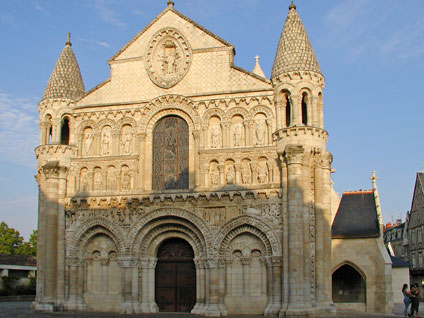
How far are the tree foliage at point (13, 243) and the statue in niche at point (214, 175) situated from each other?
39.6m

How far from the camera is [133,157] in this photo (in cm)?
2641

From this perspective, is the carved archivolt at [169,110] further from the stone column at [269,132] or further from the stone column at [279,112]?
the stone column at [279,112]

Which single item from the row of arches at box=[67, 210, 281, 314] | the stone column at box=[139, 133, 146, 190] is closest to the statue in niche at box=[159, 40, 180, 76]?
the stone column at box=[139, 133, 146, 190]

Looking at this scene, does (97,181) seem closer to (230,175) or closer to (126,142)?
(126,142)

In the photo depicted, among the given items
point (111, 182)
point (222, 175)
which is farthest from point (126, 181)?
point (222, 175)

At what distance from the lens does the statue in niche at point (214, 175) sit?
82.9ft

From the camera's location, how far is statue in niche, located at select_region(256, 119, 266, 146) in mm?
25219

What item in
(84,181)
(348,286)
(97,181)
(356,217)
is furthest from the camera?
(356,217)

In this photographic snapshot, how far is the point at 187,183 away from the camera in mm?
25828

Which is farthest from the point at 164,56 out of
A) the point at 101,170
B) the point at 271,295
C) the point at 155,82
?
the point at 271,295

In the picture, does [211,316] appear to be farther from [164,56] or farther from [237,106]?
[164,56]

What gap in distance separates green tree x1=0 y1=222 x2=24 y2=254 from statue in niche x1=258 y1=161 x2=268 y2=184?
4196 centimetres

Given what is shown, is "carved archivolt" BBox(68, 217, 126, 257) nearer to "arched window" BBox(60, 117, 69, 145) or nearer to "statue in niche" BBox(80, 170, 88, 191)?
"statue in niche" BBox(80, 170, 88, 191)

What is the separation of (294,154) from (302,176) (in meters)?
1.04
